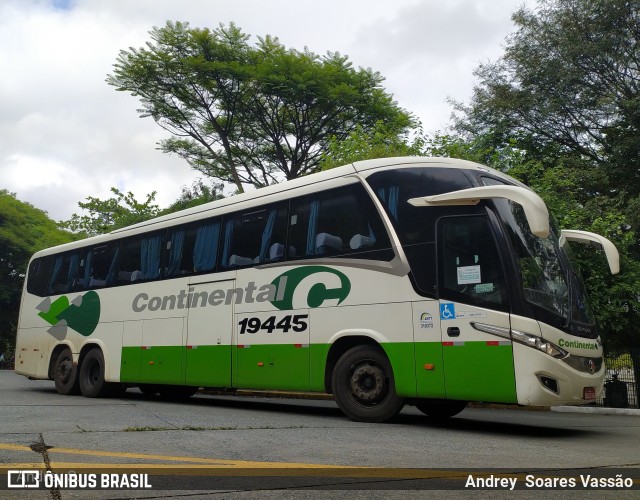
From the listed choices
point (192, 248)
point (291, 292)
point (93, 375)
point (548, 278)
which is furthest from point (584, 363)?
point (93, 375)

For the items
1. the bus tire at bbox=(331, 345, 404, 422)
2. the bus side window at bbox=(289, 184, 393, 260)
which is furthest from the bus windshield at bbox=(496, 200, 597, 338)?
the bus tire at bbox=(331, 345, 404, 422)

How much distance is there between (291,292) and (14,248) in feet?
128

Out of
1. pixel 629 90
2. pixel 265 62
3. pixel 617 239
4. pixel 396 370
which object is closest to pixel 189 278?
pixel 396 370

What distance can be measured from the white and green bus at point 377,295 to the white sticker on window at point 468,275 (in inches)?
0.5

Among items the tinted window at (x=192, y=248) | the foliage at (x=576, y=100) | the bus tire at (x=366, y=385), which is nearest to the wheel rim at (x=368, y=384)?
the bus tire at (x=366, y=385)

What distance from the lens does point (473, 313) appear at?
8.89 meters

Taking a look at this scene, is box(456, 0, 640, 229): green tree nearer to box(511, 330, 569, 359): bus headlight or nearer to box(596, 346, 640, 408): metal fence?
box(596, 346, 640, 408): metal fence

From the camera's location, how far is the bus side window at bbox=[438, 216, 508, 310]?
28.9ft

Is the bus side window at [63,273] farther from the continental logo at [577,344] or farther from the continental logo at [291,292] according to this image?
the continental logo at [577,344]

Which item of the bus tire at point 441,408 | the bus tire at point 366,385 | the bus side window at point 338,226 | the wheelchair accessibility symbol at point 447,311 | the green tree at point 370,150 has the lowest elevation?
the bus tire at point 441,408

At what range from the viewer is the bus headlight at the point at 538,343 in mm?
8445

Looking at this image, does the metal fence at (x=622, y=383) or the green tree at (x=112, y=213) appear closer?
the metal fence at (x=622, y=383)

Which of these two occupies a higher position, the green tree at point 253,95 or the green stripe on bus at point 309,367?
the green tree at point 253,95

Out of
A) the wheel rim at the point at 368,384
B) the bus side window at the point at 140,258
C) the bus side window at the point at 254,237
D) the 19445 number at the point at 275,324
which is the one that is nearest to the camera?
the wheel rim at the point at 368,384
